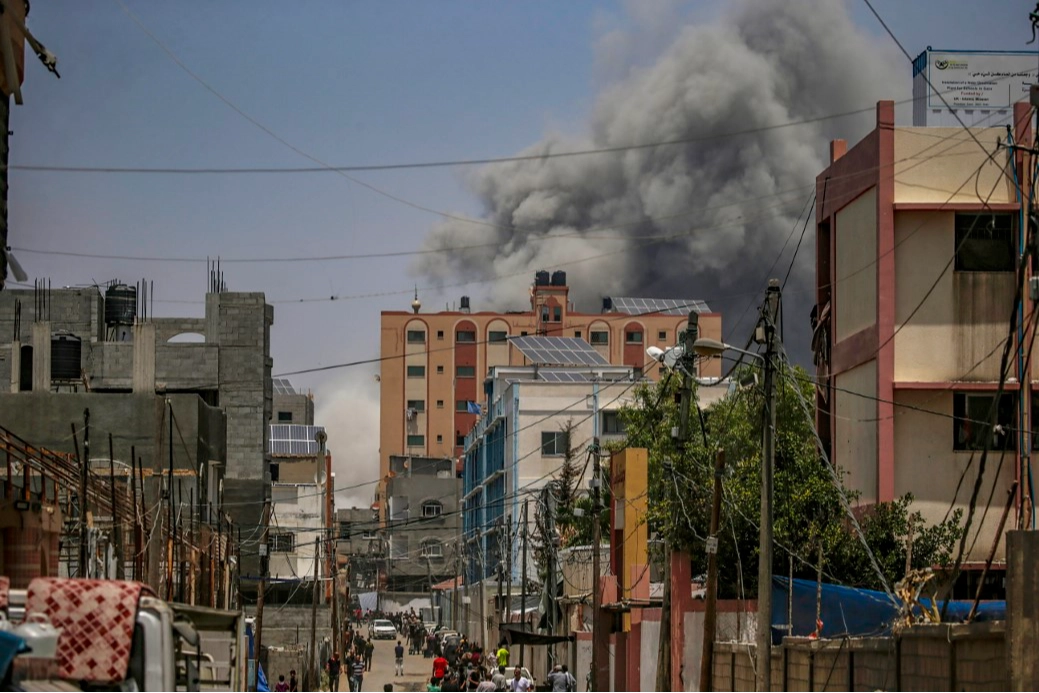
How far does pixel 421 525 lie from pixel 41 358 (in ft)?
215

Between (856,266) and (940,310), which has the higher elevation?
(856,266)

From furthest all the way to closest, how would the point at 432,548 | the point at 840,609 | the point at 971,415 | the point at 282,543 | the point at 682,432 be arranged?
the point at 432,548, the point at 282,543, the point at 971,415, the point at 682,432, the point at 840,609

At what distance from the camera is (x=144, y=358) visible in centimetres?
6725

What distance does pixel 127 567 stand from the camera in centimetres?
5022

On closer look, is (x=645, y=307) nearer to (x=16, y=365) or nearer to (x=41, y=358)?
(x=41, y=358)

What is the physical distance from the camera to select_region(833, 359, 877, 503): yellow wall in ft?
137

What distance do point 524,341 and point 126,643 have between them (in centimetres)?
10048

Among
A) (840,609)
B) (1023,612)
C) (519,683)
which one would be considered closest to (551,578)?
(519,683)

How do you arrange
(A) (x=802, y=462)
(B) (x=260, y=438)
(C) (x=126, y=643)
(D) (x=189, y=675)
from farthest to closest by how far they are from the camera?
1. (B) (x=260, y=438)
2. (A) (x=802, y=462)
3. (D) (x=189, y=675)
4. (C) (x=126, y=643)

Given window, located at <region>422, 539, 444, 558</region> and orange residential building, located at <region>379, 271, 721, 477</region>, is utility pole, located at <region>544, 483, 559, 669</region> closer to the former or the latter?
window, located at <region>422, 539, 444, 558</region>

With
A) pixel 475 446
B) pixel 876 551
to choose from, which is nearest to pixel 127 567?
pixel 876 551

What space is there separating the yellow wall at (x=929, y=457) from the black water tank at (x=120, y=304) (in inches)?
1823

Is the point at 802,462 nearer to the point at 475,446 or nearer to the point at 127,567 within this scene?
the point at 127,567

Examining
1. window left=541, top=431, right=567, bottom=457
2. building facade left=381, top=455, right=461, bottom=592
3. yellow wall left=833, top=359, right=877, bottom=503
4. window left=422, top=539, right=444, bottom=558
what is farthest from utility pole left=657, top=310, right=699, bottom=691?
window left=422, top=539, right=444, bottom=558
